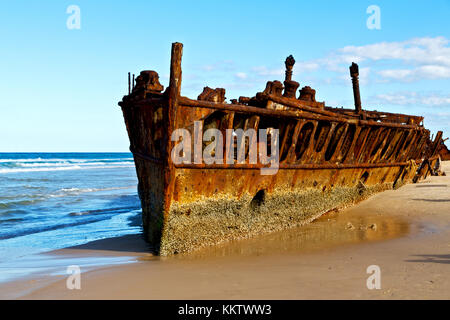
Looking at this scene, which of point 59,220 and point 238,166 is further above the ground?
point 238,166

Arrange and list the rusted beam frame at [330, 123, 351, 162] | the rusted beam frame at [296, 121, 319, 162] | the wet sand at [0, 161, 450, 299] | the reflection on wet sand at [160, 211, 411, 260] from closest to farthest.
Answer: the wet sand at [0, 161, 450, 299], the reflection on wet sand at [160, 211, 411, 260], the rusted beam frame at [296, 121, 319, 162], the rusted beam frame at [330, 123, 351, 162]

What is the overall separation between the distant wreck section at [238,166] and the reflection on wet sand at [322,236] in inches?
8.4

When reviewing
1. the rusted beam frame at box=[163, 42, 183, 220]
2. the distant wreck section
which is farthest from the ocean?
the rusted beam frame at box=[163, 42, 183, 220]

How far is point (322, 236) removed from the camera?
6496 mm

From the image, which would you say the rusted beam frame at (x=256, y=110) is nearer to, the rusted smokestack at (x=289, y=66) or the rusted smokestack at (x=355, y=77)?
the rusted smokestack at (x=355, y=77)

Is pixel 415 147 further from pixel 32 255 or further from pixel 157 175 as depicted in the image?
pixel 32 255

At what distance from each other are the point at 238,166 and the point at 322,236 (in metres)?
1.78

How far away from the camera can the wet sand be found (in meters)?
3.85

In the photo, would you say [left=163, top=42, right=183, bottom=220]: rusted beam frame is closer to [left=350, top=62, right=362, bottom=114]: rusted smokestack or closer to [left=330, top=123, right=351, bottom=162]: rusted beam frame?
[left=330, top=123, right=351, bottom=162]: rusted beam frame

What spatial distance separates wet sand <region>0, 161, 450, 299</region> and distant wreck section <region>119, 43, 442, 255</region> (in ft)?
1.16

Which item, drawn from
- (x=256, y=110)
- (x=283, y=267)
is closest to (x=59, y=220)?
(x=256, y=110)

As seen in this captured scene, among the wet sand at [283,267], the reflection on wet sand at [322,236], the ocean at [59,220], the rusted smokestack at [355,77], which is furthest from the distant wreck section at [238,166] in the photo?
the ocean at [59,220]

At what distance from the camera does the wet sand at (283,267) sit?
385 cm

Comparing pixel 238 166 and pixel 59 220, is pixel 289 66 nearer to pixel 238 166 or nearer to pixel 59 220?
pixel 238 166
